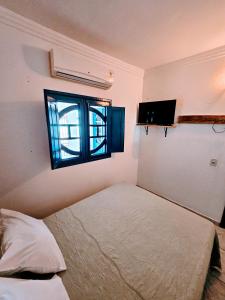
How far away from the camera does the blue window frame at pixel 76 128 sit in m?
1.67

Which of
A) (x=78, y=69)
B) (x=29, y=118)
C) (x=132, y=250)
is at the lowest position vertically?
(x=132, y=250)

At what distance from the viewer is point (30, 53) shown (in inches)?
59.9

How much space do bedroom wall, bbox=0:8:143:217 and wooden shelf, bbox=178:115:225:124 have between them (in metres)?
1.52

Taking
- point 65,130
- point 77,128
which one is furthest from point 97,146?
point 65,130

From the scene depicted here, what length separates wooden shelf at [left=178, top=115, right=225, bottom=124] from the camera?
1951 mm

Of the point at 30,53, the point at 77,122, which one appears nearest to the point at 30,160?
the point at 77,122

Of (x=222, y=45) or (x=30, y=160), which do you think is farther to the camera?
(x=222, y=45)

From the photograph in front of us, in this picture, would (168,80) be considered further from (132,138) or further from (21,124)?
(21,124)

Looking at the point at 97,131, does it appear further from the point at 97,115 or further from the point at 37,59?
the point at 37,59

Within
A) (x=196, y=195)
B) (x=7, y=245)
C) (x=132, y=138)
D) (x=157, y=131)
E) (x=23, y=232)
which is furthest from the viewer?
(x=132, y=138)

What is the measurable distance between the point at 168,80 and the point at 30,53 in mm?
2219

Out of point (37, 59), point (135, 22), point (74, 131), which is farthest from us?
point (74, 131)

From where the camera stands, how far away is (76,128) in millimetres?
1975

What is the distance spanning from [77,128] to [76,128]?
0.05 ft
